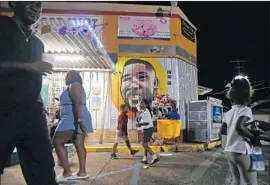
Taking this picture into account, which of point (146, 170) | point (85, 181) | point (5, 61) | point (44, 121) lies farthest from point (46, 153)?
point (146, 170)

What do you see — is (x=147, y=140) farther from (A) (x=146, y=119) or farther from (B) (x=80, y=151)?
(B) (x=80, y=151)

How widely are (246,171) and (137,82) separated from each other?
744cm

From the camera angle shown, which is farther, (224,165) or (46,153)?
(224,165)

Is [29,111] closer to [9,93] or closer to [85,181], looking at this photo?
[9,93]

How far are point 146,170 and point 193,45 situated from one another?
7.41 m

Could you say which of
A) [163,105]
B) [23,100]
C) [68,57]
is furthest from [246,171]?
[68,57]

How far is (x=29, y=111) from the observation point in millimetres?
1623

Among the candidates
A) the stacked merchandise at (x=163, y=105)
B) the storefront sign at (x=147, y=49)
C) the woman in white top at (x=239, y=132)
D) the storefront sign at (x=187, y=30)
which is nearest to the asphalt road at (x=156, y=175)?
the woman in white top at (x=239, y=132)

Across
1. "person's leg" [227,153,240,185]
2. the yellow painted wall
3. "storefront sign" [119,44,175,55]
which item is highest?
the yellow painted wall

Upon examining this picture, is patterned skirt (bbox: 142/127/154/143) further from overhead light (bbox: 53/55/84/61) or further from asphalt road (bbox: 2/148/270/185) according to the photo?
overhead light (bbox: 53/55/84/61)

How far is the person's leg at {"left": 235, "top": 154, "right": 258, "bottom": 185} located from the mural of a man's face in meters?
6.96

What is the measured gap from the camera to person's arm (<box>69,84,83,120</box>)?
12.2 ft

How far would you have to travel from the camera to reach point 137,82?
32.2 feet

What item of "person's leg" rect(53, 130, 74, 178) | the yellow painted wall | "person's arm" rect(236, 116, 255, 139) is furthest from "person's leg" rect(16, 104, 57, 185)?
the yellow painted wall
